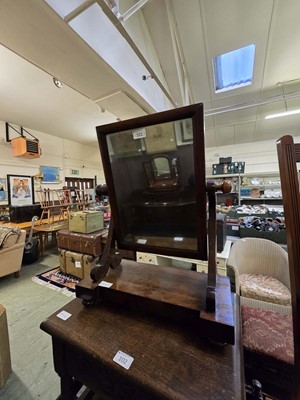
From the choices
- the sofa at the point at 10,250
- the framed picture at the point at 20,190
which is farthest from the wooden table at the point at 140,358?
the framed picture at the point at 20,190

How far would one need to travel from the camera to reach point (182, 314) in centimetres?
63

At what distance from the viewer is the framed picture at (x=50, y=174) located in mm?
5188

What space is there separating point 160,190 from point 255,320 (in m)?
1.02

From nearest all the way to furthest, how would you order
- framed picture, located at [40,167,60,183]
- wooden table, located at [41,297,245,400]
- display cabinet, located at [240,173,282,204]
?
1. wooden table, located at [41,297,245,400]
2. framed picture, located at [40,167,60,183]
3. display cabinet, located at [240,173,282,204]

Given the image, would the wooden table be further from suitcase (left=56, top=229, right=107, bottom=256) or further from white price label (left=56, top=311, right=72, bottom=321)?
suitcase (left=56, top=229, right=107, bottom=256)

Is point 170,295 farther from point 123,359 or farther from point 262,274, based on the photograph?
point 262,274

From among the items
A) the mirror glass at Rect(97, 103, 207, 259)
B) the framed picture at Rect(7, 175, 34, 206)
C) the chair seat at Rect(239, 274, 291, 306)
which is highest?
the framed picture at Rect(7, 175, 34, 206)

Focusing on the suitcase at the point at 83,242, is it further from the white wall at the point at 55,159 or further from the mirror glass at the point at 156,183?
the white wall at the point at 55,159

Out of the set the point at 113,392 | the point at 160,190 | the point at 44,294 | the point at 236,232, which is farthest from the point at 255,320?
the point at 44,294

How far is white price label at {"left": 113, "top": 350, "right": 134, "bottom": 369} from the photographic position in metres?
0.52

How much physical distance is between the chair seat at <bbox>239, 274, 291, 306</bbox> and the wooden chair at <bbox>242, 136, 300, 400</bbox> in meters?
0.56

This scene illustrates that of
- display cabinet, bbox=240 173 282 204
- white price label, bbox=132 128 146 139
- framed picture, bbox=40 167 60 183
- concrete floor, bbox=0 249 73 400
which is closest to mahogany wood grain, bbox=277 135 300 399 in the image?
white price label, bbox=132 128 146 139

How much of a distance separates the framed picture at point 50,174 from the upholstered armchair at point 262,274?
5.25 metres

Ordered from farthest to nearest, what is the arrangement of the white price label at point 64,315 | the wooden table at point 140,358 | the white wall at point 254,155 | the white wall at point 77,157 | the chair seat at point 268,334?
the white wall at point 254,155 < the white wall at point 77,157 < the chair seat at point 268,334 < the white price label at point 64,315 < the wooden table at point 140,358
